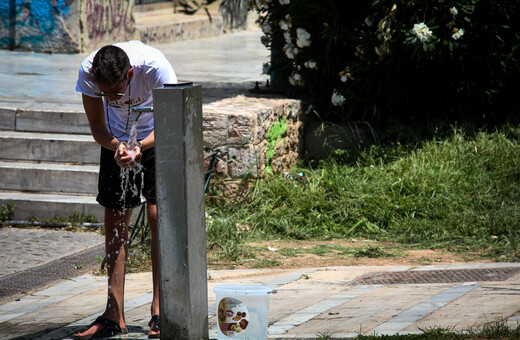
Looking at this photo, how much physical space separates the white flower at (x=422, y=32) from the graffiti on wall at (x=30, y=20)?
6.62 metres

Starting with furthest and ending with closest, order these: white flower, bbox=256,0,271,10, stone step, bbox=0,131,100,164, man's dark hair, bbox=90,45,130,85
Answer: white flower, bbox=256,0,271,10, stone step, bbox=0,131,100,164, man's dark hair, bbox=90,45,130,85

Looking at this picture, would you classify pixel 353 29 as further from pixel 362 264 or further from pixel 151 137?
pixel 151 137

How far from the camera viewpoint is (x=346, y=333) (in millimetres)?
3482

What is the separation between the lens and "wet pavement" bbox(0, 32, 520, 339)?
12.1ft

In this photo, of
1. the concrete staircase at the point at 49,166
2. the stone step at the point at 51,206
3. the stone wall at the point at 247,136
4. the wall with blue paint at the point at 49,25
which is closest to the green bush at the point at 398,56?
the stone wall at the point at 247,136

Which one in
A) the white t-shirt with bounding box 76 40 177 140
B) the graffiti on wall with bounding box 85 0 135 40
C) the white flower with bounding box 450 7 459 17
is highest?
the graffiti on wall with bounding box 85 0 135 40

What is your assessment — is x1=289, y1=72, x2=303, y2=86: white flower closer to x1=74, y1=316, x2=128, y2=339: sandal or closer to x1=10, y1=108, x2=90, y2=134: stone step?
x1=10, y1=108, x2=90, y2=134: stone step

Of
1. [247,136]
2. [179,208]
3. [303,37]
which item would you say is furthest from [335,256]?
[303,37]

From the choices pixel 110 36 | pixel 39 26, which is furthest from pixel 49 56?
pixel 110 36

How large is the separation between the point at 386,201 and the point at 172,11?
11973 millimetres

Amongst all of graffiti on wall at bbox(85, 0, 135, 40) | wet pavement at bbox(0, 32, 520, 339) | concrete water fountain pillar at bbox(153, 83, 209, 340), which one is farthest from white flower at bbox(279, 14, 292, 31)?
graffiti on wall at bbox(85, 0, 135, 40)

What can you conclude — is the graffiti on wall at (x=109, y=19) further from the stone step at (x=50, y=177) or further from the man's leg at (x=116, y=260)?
the man's leg at (x=116, y=260)

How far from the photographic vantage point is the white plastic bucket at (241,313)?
3.34 metres

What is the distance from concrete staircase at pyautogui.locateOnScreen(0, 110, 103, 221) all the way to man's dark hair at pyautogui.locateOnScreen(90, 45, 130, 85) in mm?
2968
